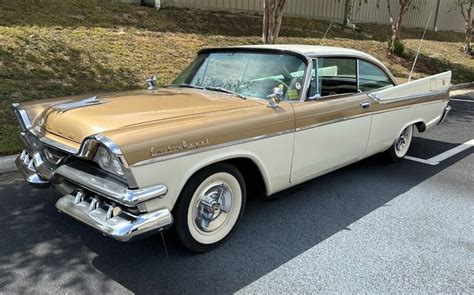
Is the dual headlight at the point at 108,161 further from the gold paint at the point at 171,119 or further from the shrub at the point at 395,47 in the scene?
the shrub at the point at 395,47

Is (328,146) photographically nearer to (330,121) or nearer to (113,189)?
(330,121)

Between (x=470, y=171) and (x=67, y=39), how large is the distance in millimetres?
7559

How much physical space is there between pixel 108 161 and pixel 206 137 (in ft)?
2.26

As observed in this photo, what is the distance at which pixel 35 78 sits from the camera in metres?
7.09

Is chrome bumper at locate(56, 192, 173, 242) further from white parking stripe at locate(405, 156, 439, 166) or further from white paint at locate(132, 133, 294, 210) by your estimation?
white parking stripe at locate(405, 156, 439, 166)

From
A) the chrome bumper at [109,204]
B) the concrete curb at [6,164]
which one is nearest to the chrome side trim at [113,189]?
the chrome bumper at [109,204]

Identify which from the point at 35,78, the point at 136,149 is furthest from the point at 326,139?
the point at 35,78

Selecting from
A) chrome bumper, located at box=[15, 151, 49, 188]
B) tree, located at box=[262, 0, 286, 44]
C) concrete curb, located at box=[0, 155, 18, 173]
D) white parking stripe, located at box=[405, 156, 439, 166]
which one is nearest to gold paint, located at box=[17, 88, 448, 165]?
chrome bumper, located at box=[15, 151, 49, 188]

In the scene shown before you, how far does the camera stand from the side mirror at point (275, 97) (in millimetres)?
3529

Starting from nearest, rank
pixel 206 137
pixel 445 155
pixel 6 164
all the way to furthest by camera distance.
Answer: pixel 206 137 < pixel 6 164 < pixel 445 155

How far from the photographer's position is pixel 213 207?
3.25 metres

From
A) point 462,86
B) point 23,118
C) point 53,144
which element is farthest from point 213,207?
point 462,86

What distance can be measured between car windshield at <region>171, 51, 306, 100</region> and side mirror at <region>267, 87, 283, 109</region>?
19 centimetres

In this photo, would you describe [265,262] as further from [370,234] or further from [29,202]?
[29,202]
